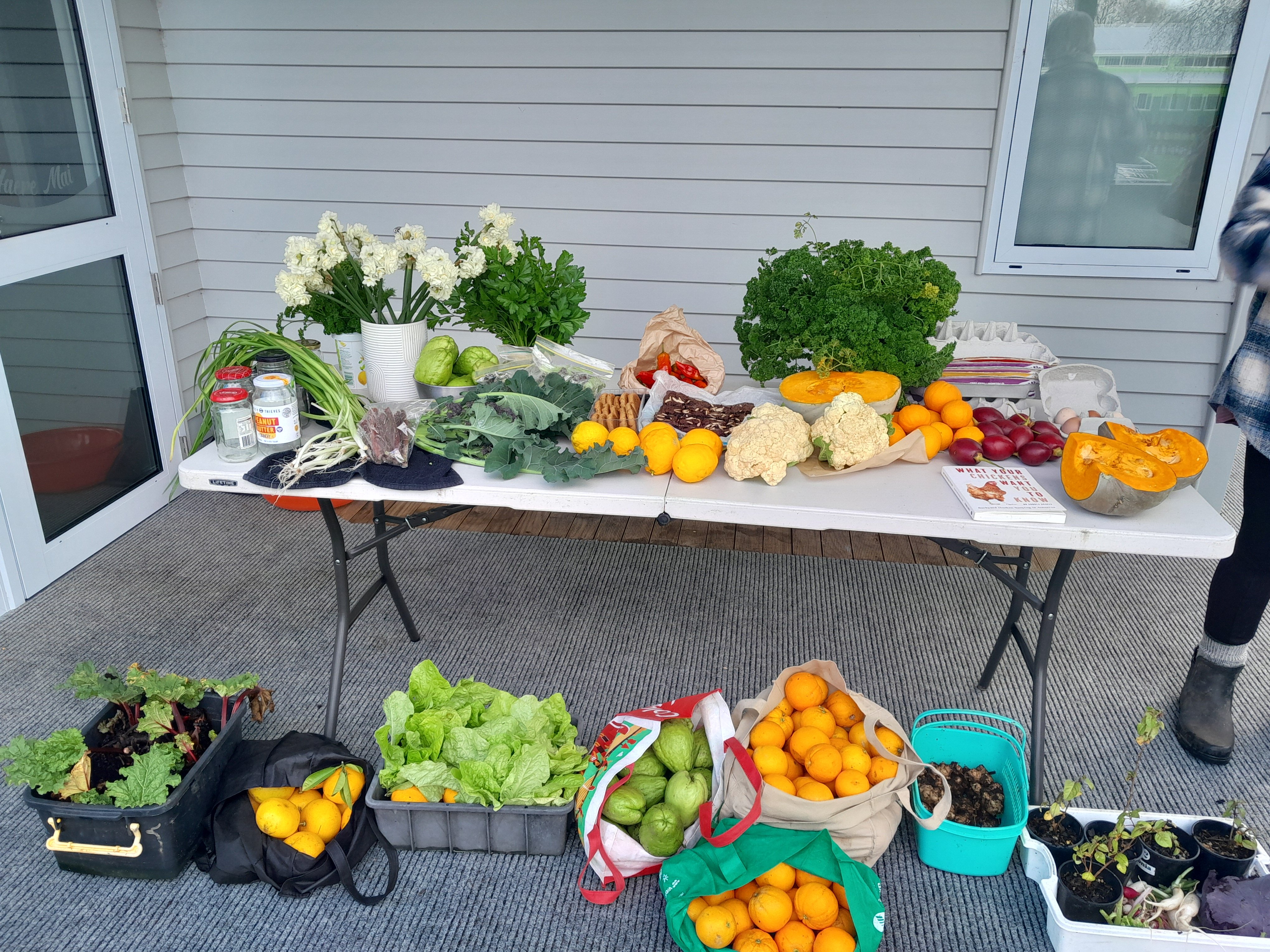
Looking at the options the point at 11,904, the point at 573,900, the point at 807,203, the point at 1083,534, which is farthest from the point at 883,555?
the point at 11,904

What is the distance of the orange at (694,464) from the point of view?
205 centimetres

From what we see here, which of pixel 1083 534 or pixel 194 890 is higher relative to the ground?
pixel 1083 534

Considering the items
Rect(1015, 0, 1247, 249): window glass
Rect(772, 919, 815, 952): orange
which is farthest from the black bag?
Rect(1015, 0, 1247, 249): window glass

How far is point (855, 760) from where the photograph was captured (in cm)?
201

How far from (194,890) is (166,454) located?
2343mm

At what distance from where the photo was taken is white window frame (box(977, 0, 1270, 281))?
336 cm

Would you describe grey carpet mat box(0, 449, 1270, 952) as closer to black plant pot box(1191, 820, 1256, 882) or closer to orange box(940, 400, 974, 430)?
black plant pot box(1191, 820, 1256, 882)

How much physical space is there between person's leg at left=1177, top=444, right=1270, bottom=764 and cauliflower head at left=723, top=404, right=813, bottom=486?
40.5 inches

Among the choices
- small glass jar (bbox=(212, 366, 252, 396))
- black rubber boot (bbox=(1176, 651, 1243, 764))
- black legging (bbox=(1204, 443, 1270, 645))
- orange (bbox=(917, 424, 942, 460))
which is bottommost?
black rubber boot (bbox=(1176, 651, 1243, 764))

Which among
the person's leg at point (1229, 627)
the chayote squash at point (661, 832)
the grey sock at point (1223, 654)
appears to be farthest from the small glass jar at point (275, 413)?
the grey sock at point (1223, 654)

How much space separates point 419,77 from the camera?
377 cm

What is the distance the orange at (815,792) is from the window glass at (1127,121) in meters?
2.65

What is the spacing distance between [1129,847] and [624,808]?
3.55 ft

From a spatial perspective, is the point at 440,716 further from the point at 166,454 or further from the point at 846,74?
the point at 846,74
